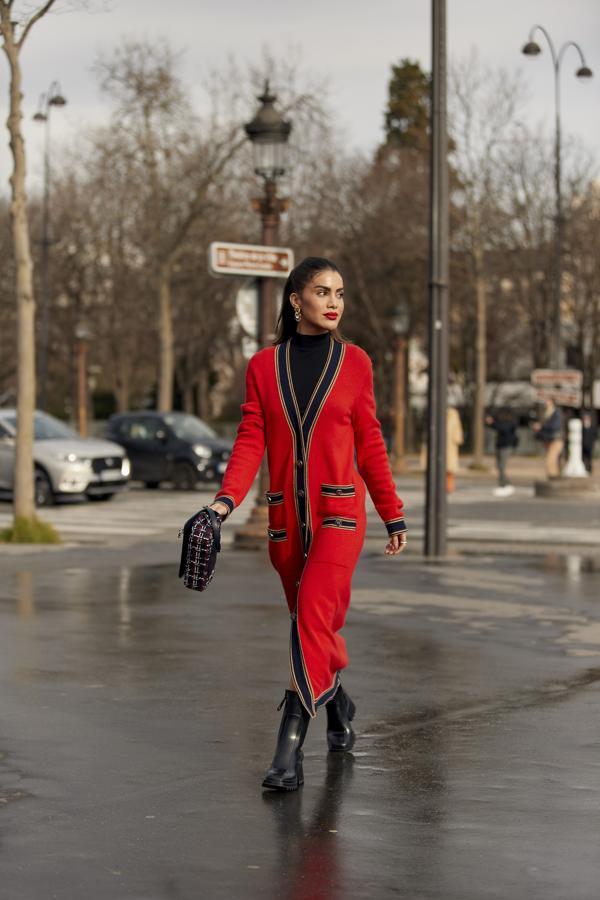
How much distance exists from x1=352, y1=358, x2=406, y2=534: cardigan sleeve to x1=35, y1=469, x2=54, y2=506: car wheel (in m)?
20.2

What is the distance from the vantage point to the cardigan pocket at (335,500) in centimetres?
625

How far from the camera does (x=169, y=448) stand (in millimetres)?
31531

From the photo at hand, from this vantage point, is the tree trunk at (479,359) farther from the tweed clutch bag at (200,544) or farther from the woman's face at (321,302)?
the tweed clutch bag at (200,544)

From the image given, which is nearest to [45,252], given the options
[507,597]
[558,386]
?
[558,386]

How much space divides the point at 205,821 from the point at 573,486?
2489cm

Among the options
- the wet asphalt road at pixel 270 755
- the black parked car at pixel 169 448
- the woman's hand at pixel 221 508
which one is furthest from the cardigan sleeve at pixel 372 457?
the black parked car at pixel 169 448

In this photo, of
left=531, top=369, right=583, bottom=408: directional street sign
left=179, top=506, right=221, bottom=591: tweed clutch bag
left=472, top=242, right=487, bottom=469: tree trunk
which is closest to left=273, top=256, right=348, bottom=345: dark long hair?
left=179, top=506, right=221, bottom=591: tweed clutch bag

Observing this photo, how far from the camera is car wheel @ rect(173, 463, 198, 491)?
3112 cm

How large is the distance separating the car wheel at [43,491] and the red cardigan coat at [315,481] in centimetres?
2017

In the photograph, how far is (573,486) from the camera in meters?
30.0

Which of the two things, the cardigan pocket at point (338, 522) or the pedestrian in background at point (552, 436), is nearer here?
the cardigan pocket at point (338, 522)

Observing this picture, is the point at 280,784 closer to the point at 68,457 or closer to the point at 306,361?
the point at 306,361

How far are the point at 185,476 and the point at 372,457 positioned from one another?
2499cm

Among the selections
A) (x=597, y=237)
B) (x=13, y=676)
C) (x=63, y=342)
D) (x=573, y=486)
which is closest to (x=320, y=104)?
(x=597, y=237)
